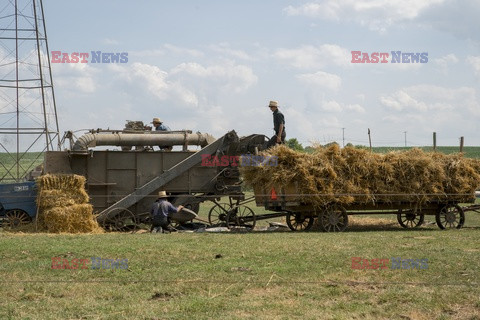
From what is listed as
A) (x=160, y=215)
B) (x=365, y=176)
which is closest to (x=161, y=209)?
(x=160, y=215)

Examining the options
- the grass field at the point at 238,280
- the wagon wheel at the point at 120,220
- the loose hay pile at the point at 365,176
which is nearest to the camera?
the grass field at the point at 238,280

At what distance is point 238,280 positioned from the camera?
11.0 metres

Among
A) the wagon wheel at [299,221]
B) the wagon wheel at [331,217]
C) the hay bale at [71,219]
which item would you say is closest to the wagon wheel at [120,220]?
the hay bale at [71,219]

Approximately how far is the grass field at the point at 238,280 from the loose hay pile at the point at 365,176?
2.96 meters

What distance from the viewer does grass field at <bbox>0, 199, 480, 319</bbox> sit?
9.39 metres

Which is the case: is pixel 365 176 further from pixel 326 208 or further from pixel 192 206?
pixel 192 206

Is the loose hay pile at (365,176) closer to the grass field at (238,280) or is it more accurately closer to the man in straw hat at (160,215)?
the man in straw hat at (160,215)

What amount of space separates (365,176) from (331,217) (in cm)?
153

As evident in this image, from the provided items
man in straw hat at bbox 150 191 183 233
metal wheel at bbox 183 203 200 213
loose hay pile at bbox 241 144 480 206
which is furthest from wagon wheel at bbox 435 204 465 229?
man in straw hat at bbox 150 191 183 233

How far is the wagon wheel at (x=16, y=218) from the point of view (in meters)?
19.8

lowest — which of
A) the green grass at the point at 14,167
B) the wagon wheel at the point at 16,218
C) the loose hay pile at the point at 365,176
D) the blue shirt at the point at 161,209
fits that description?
the wagon wheel at the point at 16,218

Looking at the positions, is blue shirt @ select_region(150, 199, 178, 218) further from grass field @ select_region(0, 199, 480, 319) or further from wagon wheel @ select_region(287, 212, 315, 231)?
wagon wheel @ select_region(287, 212, 315, 231)

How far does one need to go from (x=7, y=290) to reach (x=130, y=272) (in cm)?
216

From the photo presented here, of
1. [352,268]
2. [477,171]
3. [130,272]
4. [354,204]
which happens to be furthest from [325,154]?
[130,272]
